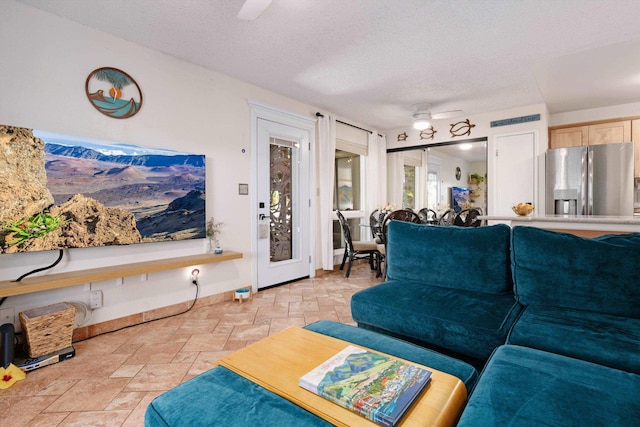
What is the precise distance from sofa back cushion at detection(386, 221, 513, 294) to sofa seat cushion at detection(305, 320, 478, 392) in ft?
3.06

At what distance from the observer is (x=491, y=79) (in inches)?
146

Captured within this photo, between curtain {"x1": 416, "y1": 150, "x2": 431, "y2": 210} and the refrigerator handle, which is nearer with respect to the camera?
the refrigerator handle

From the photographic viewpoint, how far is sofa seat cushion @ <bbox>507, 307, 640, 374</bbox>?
47.9 inches

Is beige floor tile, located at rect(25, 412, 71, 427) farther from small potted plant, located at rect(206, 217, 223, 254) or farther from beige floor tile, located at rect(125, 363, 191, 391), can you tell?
small potted plant, located at rect(206, 217, 223, 254)

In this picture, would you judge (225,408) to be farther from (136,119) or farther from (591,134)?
(591,134)

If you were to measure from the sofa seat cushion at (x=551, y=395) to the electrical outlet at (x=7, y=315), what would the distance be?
115 inches

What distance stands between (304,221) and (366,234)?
1.71 meters

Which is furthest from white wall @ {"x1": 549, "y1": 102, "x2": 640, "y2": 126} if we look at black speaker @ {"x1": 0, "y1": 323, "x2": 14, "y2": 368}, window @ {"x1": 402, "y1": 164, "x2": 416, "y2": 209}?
black speaker @ {"x1": 0, "y1": 323, "x2": 14, "y2": 368}

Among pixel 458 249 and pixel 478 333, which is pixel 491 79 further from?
pixel 478 333

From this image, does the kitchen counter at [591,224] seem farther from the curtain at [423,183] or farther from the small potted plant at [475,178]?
the small potted plant at [475,178]

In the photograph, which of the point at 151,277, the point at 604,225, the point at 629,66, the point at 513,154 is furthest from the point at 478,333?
the point at 513,154

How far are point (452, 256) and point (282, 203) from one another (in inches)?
Result: 102

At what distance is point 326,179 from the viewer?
4.75 meters

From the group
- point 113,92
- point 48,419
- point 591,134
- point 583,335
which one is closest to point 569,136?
point 591,134
